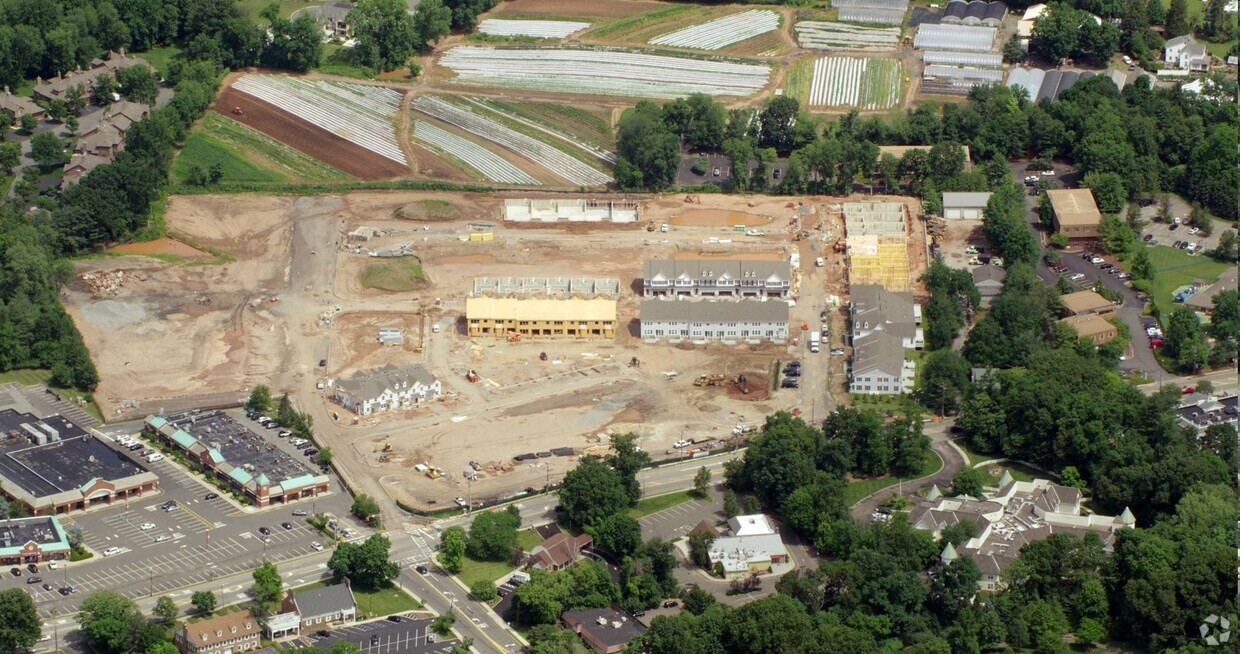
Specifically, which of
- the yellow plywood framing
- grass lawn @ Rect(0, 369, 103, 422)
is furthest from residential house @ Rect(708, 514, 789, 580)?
grass lawn @ Rect(0, 369, 103, 422)

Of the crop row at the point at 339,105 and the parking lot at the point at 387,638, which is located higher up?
the crop row at the point at 339,105

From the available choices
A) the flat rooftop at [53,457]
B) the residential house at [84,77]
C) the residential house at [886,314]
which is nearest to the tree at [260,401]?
the flat rooftop at [53,457]

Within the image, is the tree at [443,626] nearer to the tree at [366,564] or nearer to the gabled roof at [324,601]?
the gabled roof at [324,601]

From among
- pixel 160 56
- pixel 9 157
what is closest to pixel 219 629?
pixel 9 157

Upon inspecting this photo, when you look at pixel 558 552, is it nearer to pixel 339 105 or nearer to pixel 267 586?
pixel 267 586

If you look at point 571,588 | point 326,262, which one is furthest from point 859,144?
point 571,588

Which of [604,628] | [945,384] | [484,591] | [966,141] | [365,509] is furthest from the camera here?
[966,141]

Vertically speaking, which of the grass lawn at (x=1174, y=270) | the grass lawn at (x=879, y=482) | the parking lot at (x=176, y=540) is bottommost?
the grass lawn at (x=879, y=482)
